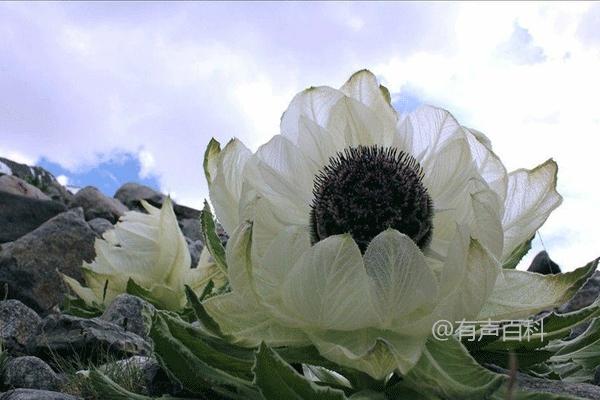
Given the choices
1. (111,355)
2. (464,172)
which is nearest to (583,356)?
(464,172)

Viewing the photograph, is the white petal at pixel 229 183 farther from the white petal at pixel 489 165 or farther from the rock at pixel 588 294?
the rock at pixel 588 294

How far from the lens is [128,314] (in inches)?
144

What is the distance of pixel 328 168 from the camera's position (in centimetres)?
208

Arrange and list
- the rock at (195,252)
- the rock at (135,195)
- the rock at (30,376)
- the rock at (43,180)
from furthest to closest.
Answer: the rock at (43,180)
the rock at (135,195)
the rock at (195,252)
the rock at (30,376)

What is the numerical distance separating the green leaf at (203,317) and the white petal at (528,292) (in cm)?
63

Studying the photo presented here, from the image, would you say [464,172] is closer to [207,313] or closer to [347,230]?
[347,230]

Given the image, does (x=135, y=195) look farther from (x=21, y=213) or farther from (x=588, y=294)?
(x=588, y=294)

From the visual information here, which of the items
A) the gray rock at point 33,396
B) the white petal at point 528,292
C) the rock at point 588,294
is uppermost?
the rock at point 588,294

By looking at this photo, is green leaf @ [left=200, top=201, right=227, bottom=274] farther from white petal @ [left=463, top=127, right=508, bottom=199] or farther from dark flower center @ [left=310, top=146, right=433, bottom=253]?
white petal @ [left=463, top=127, right=508, bottom=199]

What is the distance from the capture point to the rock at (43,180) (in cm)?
1572

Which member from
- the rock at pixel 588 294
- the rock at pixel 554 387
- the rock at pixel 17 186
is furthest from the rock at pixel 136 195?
the rock at pixel 554 387

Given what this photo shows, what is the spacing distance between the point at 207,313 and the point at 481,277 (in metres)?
0.62

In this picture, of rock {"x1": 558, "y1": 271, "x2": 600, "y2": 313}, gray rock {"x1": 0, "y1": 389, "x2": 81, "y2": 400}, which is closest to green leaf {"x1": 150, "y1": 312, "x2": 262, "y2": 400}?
gray rock {"x1": 0, "y1": 389, "x2": 81, "y2": 400}

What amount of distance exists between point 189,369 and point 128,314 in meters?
1.79
